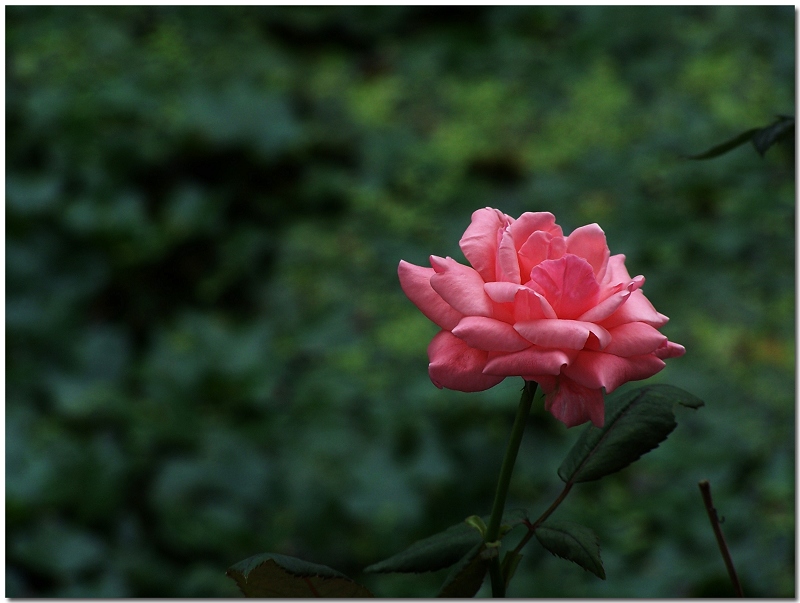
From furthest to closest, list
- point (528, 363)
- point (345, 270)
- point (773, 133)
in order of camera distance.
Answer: point (345, 270), point (773, 133), point (528, 363)

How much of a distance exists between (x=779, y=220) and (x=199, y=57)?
3.87 feet

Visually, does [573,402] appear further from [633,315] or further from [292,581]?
[292,581]

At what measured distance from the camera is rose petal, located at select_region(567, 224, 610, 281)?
0.38 metres

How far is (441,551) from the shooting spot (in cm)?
40

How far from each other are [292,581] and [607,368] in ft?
0.56

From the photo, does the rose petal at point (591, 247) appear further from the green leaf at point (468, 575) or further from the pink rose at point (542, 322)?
the green leaf at point (468, 575)

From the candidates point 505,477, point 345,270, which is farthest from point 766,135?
point 345,270

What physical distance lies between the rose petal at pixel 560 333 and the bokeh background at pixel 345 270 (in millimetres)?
832

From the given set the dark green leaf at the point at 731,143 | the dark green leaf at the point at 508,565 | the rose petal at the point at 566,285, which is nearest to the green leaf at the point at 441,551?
the dark green leaf at the point at 508,565

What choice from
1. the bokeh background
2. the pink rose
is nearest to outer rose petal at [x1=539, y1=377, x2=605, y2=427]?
the pink rose

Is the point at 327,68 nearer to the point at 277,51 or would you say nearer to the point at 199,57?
the point at 277,51

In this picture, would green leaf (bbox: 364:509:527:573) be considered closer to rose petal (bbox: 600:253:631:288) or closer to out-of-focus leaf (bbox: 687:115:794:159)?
rose petal (bbox: 600:253:631:288)

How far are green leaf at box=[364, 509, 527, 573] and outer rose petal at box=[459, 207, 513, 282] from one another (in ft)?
0.40

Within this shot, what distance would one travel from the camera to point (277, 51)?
1.87 meters
